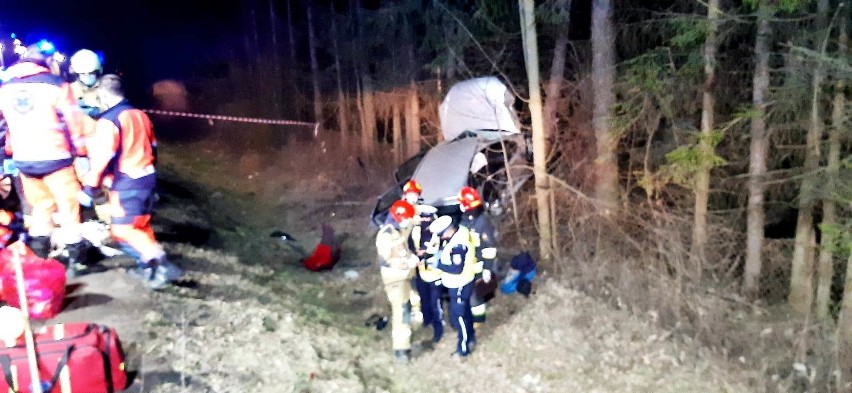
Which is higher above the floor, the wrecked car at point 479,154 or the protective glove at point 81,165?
the protective glove at point 81,165

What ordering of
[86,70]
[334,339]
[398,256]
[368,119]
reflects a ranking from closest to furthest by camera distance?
[86,70]
[398,256]
[334,339]
[368,119]

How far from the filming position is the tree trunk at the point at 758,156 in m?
8.99

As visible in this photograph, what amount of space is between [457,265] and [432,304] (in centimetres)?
78

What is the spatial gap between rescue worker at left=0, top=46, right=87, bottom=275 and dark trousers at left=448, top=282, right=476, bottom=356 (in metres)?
3.75

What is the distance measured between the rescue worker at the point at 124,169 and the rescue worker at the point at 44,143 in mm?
204

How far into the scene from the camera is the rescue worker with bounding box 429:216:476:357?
22.4 feet

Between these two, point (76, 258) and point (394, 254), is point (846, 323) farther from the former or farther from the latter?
point (76, 258)

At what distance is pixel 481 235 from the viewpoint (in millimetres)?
7219

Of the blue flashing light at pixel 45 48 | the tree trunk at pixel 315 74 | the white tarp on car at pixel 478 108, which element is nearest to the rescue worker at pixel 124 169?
the blue flashing light at pixel 45 48

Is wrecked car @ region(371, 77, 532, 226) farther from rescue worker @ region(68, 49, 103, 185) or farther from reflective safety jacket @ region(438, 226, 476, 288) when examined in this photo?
rescue worker @ region(68, 49, 103, 185)

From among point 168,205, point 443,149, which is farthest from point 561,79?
point 168,205

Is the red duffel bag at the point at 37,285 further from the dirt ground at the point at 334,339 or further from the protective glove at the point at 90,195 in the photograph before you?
the protective glove at the point at 90,195

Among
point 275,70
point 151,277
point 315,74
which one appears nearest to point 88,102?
point 151,277

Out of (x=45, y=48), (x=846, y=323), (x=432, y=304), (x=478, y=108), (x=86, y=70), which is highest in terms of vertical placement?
(x=45, y=48)
